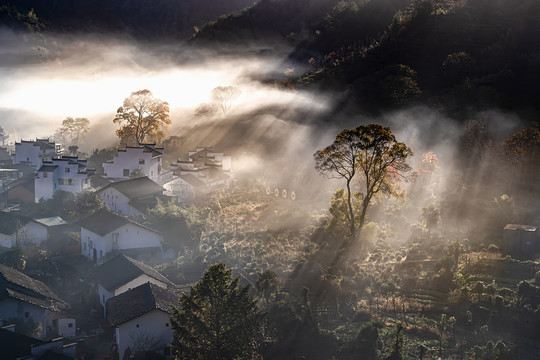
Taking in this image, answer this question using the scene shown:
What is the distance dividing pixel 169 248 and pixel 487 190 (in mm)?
19455

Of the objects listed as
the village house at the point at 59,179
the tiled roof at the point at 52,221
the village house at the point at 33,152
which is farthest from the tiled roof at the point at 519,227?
the village house at the point at 33,152

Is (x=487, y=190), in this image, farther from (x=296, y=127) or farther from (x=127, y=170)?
(x=127, y=170)

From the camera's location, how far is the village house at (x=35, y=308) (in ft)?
85.7

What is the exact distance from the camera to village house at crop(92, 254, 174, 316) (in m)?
28.5

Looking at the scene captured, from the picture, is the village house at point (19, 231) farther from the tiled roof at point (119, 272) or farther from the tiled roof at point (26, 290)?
the tiled roof at point (119, 272)

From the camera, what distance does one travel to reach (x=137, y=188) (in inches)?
1700

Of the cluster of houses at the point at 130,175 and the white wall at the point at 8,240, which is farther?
the cluster of houses at the point at 130,175

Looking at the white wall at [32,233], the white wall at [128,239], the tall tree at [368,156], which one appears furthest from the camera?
the white wall at [32,233]

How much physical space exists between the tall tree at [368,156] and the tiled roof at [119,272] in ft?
34.1

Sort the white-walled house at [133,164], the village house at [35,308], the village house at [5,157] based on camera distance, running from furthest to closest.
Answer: the village house at [5,157], the white-walled house at [133,164], the village house at [35,308]

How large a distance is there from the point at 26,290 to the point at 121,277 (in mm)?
4315

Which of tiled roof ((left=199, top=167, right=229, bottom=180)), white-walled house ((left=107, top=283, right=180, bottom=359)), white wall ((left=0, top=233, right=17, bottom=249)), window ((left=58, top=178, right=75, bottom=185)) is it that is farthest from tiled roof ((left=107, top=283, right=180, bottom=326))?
window ((left=58, top=178, right=75, bottom=185))

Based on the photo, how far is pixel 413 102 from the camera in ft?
174

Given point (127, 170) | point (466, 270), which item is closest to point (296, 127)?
point (127, 170)
